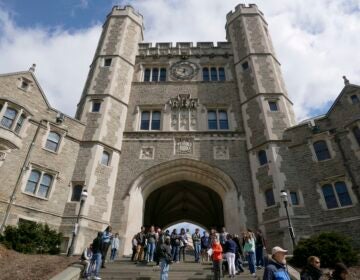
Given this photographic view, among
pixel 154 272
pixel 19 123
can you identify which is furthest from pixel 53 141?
pixel 154 272

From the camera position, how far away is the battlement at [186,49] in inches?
985

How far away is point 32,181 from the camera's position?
14.4 metres

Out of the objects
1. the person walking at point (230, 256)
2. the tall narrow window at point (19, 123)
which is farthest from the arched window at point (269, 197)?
the tall narrow window at point (19, 123)

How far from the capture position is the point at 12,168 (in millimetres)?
13844

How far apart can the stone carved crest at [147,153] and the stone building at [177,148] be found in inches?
2.5

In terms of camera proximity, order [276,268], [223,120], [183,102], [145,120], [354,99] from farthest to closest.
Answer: [183,102], [145,120], [223,120], [354,99], [276,268]

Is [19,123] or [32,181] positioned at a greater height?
[19,123]

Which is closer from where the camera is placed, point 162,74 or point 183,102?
point 183,102

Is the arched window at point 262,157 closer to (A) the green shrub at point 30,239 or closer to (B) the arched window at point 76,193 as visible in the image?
(B) the arched window at point 76,193

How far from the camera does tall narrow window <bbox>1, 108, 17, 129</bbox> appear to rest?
14.3 metres

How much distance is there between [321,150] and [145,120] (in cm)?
1147

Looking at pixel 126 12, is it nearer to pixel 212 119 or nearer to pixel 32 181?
pixel 212 119

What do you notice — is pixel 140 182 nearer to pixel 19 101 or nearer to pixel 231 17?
pixel 19 101

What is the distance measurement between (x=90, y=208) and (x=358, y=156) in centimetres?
1398
